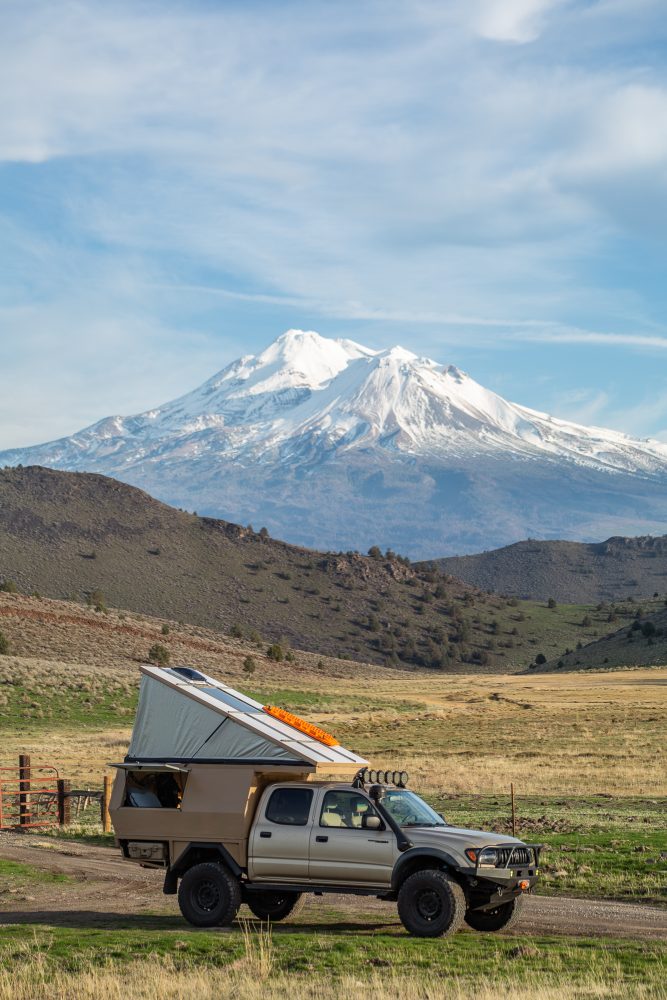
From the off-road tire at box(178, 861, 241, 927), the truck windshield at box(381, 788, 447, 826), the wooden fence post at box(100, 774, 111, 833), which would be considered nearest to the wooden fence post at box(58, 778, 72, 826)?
the wooden fence post at box(100, 774, 111, 833)

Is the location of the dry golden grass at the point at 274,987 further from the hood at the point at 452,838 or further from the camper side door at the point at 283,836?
the camper side door at the point at 283,836

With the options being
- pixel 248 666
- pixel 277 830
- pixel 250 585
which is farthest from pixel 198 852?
pixel 250 585

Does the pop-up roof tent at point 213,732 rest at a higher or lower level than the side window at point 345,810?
higher

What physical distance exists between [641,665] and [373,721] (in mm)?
59118

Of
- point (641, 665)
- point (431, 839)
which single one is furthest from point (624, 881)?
point (641, 665)

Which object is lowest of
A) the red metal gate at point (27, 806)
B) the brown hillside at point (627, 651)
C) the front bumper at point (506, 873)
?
the red metal gate at point (27, 806)

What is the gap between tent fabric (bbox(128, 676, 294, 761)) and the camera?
57.5 feet

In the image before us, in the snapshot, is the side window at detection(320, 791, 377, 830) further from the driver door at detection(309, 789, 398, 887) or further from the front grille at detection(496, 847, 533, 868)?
the front grille at detection(496, 847, 533, 868)

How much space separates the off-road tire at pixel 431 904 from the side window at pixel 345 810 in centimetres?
110

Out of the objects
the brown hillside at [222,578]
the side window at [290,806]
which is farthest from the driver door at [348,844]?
the brown hillside at [222,578]

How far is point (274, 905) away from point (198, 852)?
1400 millimetres

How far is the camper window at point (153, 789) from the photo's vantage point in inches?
713

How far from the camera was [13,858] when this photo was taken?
2397cm

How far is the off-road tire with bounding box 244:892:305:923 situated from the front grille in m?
3.41
